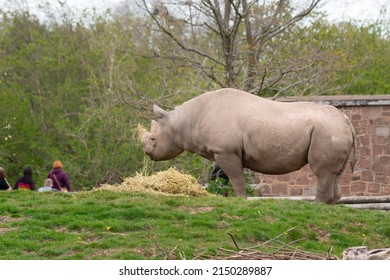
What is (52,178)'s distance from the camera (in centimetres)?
1994

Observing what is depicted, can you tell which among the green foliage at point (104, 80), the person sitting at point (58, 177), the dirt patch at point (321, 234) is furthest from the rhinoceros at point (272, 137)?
the green foliage at point (104, 80)

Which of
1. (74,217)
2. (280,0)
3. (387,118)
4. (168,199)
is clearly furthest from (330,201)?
(280,0)

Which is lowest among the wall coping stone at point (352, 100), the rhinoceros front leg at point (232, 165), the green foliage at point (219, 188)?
the green foliage at point (219, 188)

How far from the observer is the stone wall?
23.9 meters

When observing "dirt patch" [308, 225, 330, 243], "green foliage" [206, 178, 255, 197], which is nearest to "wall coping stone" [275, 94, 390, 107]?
"green foliage" [206, 178, 255, 197]

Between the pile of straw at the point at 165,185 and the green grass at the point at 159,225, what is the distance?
0.77 metres

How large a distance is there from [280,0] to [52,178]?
30.0 ft

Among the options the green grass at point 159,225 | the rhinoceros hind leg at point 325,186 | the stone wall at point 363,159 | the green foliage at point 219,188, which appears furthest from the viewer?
the stone wall at point 363,159

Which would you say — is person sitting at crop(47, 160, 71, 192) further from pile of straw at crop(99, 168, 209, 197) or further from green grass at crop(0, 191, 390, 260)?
green grass at crop(0, 191, 390, 260)

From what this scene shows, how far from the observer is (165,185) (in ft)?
54.9

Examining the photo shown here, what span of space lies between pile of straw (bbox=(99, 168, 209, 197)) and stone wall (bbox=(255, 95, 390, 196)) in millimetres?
7171

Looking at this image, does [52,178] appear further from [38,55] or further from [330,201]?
[38,55]

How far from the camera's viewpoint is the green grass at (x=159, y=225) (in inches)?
504

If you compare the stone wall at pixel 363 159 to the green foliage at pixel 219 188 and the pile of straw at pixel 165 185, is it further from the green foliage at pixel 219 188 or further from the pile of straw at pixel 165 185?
the pile of straw at pixel 165 185
